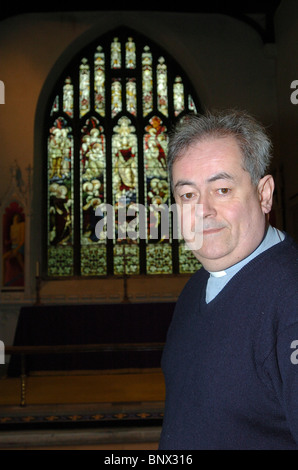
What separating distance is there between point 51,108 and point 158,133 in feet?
6.86

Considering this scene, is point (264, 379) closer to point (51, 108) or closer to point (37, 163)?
point (37, 163)

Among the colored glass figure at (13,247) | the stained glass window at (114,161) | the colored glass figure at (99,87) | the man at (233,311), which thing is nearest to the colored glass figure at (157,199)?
the stained glass window at (114,161)

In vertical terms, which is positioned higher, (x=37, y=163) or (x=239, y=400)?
(x=37, y=163)

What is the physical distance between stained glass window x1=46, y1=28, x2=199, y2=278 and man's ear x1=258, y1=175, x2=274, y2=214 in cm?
631

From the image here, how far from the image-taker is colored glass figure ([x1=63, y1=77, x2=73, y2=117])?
7.88m

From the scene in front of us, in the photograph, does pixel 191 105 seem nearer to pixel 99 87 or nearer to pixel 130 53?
pixel 130 53

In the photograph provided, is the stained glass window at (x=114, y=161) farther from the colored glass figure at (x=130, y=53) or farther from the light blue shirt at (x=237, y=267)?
the light blue shirt at (x=237, y=267)

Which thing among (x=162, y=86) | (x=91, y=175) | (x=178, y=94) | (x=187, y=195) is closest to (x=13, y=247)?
(x=91, y=175)

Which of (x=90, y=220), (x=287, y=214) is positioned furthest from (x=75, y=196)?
(x=287, y=214)

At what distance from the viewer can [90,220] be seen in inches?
297

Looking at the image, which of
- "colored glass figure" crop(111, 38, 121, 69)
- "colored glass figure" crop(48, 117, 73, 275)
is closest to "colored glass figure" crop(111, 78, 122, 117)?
"colored glass figure" crop(111, 38, 121, 69)

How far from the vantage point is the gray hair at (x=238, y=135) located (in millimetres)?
824

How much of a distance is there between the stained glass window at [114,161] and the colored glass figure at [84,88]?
0.02 metres

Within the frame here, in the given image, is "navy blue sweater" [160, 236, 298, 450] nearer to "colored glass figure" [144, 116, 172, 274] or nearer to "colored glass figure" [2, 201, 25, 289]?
"colored glass figure" [2, 201, 25, 289]
